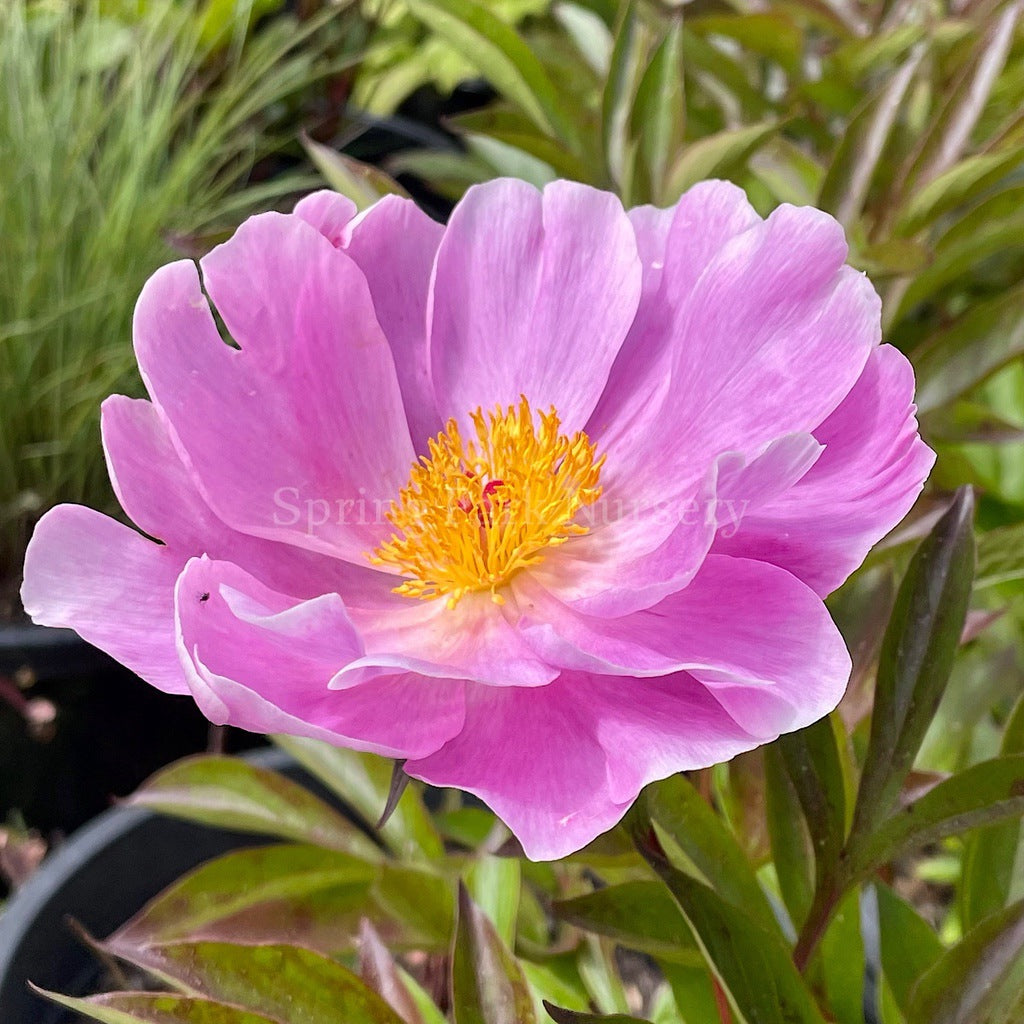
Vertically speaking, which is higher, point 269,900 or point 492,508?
point 492,508

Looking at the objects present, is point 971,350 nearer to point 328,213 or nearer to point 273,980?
point 328,213

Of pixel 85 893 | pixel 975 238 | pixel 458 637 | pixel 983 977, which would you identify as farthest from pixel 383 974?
pixel 975 238

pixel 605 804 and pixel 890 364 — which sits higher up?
pixel 890 364

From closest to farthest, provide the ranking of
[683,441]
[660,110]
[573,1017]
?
[573,1017] → [683,441] → [660,110]

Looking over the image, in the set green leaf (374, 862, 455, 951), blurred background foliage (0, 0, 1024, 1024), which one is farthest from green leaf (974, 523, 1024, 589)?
green leaf (374, 862, 455, 951)

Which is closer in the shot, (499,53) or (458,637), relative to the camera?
(458,637)

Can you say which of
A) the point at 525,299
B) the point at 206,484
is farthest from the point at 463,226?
the point at 206,484

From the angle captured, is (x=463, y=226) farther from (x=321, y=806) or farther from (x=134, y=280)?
(x=134, y=280)
